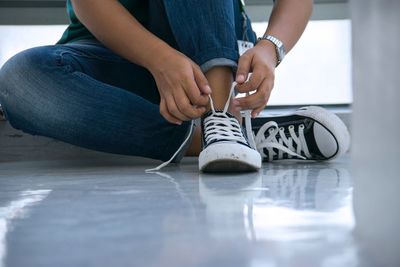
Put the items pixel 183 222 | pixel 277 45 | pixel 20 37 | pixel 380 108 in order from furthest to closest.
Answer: pixel 20 37
pixel 277 45
pixel 183 222
pixel 380 108

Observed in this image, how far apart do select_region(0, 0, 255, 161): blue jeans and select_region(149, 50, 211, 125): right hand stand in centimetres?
10

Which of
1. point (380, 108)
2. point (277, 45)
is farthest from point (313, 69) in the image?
point (380, 108)

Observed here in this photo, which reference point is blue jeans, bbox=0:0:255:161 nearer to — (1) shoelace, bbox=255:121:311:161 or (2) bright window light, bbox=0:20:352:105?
(1) shoelace, bbox=255:121:311:161

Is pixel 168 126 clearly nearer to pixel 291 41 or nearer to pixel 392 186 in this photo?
pixel 291 41

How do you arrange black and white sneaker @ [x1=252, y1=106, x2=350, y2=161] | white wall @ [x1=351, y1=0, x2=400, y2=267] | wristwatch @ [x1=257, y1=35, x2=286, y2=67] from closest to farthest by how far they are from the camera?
white wall @ [x1=351, y1=0, x2=400, y2=267] → wristwatch @ [x1=257, y1=35, x2=286, y2=67] → black and white sneaker @ [x1=252, y1=106, x2=350, y2=161]

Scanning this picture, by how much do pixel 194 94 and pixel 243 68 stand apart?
9 cm

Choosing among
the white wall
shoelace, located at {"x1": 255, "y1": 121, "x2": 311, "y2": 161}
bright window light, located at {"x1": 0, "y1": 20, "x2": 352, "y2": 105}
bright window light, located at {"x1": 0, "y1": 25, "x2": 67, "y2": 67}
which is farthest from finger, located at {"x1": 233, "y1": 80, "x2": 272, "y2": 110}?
bright window light, located at {"x1": 0, "y1": 25, "x2": 67, "y2": 67}

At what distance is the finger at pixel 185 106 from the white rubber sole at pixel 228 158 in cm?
5

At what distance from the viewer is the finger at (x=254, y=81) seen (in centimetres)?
87

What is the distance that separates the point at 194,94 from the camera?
0.85 meters

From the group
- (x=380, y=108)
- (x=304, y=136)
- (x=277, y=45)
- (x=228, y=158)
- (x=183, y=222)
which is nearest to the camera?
(x=380, y=108)

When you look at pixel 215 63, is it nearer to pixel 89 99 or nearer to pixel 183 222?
pixel 89 99

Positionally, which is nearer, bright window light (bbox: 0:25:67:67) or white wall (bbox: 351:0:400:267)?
white wall (bbox: 351:0:400:267)

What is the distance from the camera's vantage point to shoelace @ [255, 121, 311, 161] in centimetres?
110
